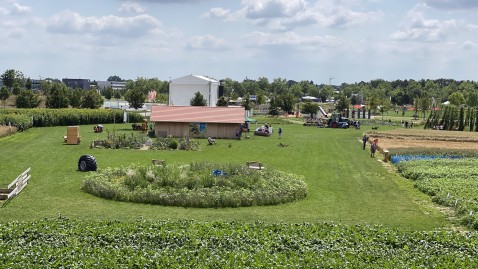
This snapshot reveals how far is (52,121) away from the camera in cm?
7081

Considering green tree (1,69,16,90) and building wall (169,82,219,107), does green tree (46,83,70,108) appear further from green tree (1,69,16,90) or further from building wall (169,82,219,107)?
green tree (1,69,16,90)

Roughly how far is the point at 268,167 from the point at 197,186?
10.3m

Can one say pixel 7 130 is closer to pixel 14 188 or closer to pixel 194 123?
pixel 194 123

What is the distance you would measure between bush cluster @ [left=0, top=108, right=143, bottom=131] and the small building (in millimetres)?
17138

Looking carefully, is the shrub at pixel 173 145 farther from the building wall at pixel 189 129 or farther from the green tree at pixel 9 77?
the green tree at pixel 9 77

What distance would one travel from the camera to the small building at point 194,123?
56500 mm

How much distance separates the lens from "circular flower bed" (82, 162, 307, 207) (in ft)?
84.9

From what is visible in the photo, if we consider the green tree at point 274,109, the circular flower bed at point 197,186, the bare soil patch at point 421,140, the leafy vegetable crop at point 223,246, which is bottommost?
the leafy vegetable crop at point 223,246

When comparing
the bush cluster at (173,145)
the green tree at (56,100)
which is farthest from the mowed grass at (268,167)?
Result: the green tree at (56,100)

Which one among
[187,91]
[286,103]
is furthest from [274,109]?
[187,91]

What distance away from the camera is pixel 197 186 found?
27.6 meters

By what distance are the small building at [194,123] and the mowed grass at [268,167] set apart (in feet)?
7.87

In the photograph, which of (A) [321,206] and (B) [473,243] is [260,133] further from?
(B) [473,243]

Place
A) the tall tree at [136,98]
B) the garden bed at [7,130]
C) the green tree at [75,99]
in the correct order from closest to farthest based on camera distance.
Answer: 1. the garden bed at [7,130]
2. the green tree at [75,99]
3. the tall tree at [136,98]
